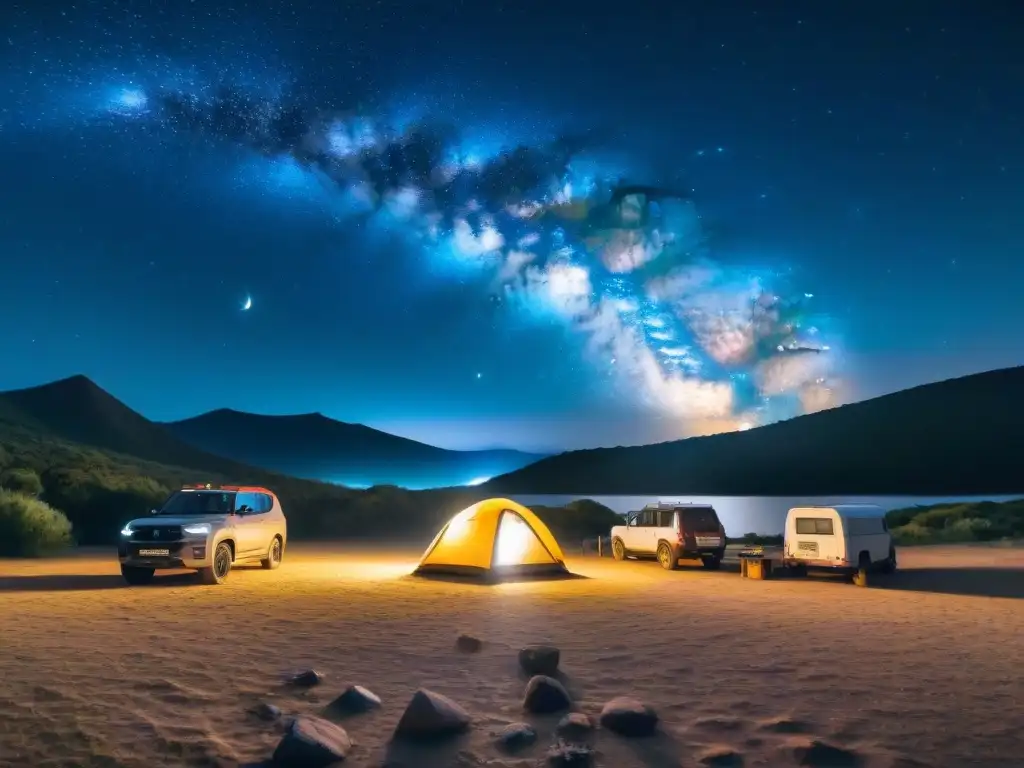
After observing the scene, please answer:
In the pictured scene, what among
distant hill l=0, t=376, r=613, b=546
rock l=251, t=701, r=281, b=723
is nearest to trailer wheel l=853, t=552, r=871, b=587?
rock l=251, t=701, r=281, b=723

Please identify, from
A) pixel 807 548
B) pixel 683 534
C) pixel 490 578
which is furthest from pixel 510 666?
pixel 683 534

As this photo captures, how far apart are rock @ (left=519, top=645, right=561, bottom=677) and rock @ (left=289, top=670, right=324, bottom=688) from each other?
2.23 m

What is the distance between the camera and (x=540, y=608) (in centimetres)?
1568

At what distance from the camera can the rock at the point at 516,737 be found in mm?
7219

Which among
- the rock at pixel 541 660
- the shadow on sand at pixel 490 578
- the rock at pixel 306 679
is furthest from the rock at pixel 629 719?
the shadow on sand at pixel 490 578

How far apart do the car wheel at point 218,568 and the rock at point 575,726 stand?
1313 centimetres

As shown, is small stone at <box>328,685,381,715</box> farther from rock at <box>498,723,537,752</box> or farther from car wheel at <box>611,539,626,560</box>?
car wheel at <box>611,539,626,560</box>

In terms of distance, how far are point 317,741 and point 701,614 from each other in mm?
9429

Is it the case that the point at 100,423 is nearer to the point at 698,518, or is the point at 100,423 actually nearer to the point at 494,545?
the point at 698,518

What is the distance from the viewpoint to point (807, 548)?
71.7 ft

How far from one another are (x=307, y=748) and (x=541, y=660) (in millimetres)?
3550

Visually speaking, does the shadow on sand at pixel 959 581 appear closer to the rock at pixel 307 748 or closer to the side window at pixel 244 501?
the side window at pixel 244 501

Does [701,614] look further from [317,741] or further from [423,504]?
[423,504]

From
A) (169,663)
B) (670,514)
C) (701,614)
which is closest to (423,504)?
(670,514)
